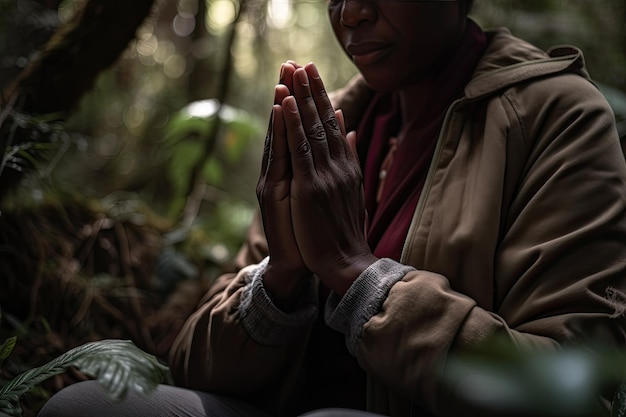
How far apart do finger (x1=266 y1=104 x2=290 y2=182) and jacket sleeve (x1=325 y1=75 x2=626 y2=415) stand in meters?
0.28

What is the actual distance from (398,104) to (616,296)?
75cm

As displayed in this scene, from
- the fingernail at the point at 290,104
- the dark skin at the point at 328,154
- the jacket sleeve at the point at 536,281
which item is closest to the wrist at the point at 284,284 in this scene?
the dark skin at the point at 328,154

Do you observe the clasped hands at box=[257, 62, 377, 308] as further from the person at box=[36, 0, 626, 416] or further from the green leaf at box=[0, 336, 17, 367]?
the green leaf at box=[0, 336, 17, 367]

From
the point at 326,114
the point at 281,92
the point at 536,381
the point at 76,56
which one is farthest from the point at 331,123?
the point at 76,56

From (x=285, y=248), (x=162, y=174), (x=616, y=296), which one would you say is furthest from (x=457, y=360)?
(x=162, y=174)

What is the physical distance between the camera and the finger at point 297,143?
1380 millimetres

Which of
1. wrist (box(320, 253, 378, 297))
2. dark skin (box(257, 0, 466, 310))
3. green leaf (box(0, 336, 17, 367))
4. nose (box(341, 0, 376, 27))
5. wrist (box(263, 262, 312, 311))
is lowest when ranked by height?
wrist (box(263, 262, 312, 311))

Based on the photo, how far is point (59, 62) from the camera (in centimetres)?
195

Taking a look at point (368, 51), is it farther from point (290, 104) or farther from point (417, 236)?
point (417, 236)

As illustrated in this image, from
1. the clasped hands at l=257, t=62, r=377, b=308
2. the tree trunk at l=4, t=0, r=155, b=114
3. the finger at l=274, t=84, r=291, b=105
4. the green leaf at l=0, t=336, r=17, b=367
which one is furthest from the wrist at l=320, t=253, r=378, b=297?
the tree trunk at l=4, t=0, r=155, b=114

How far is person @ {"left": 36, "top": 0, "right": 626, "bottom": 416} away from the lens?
1254 millimetres

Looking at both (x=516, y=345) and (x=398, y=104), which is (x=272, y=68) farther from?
(x=516, y=345)

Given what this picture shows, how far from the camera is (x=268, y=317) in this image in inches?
58.5

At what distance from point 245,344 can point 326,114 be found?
21.3 inches
